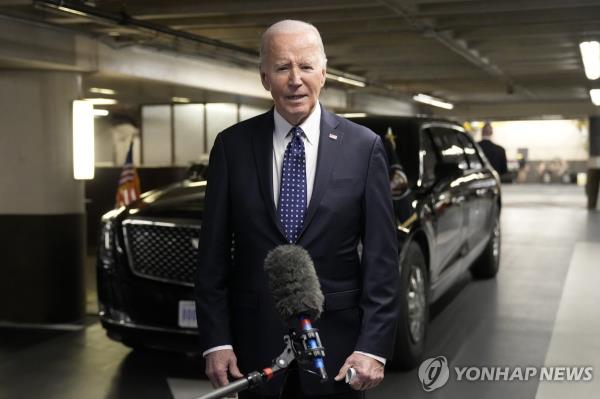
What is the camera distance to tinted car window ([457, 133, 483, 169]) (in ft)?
24.6

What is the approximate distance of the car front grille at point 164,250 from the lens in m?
5.05

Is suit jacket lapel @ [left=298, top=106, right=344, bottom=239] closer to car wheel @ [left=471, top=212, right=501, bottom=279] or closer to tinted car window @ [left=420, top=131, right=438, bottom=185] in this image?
tinted car window @ [left=420, top=131, right=438, bottom=185]

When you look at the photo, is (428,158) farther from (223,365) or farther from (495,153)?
(495,153)

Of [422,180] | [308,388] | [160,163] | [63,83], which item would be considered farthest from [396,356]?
[160,163]

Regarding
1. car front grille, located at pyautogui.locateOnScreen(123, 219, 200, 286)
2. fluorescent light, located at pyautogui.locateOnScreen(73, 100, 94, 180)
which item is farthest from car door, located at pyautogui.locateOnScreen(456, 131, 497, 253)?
fluorescent light, located at pyautogui.locateOnScreen(73, 100, 94, 180)

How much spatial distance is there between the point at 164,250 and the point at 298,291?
3.32 metres

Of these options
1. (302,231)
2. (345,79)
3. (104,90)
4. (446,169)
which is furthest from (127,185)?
(302,231)

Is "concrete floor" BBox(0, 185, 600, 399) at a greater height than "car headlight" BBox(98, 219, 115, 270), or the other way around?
A: "car headlight" BBox(98, 219, 115, 270)

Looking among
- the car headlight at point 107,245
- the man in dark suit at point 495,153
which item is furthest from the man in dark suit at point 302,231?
the man in dark suit at point 495,153

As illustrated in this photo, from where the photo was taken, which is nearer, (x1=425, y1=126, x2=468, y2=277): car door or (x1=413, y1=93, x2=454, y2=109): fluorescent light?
(x1=425, y1=126, x2=468, y2=277): car door

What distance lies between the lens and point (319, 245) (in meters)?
2.20

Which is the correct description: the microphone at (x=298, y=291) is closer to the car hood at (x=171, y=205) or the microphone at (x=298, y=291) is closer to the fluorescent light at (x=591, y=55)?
the car hood at (x=171, y=205)

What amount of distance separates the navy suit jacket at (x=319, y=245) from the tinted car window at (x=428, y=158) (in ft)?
11.7

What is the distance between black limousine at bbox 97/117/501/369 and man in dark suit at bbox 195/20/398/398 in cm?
264
